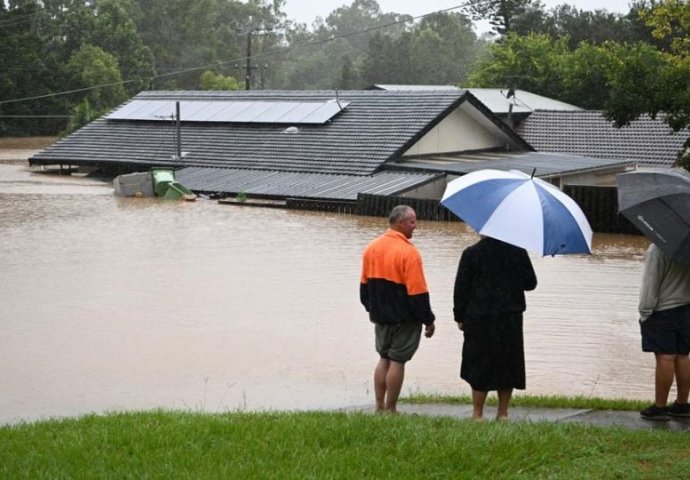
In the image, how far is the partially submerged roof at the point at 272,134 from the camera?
114 feet

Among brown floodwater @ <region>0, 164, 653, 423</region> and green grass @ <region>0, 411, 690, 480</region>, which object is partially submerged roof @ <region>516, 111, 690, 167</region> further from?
green grass @ <region>0, 411, 690, 480</region>

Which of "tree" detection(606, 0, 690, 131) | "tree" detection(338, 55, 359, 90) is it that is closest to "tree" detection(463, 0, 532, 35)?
"tree" detection(338, 55, 359, 90)

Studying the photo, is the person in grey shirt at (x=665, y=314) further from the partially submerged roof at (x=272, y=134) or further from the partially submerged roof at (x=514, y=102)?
the partially submerged roof at (x=514, y=102)

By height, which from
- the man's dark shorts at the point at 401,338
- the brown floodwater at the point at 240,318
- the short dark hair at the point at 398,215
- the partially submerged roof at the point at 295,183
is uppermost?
the short dark hair at the point at 398,215

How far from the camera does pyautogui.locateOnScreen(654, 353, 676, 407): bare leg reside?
→ 805 centimetres

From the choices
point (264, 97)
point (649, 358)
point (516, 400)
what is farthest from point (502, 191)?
point (264, 97)

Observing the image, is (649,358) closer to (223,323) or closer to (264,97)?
(223,323)

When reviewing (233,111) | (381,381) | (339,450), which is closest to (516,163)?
(233,111)

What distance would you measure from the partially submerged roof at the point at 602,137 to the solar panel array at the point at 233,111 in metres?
8.67

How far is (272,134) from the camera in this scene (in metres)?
38.2

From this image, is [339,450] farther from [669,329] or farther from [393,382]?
[669,329]

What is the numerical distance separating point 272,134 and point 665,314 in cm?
3084

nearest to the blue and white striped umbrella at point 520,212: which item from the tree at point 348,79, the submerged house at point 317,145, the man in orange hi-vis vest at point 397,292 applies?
the man in orange hi-vis vest at point 397,292

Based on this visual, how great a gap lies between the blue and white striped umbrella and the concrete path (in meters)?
1.27
